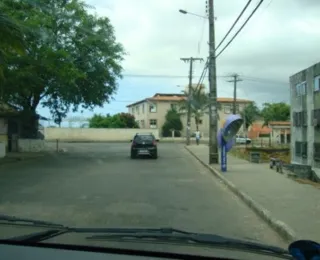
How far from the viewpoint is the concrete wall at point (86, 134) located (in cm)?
7162

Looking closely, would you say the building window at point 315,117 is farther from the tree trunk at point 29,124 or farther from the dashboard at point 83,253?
the dashboard at point 83,253

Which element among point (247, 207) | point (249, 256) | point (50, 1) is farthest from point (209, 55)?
point (249, 256)

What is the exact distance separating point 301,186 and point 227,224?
6468mm

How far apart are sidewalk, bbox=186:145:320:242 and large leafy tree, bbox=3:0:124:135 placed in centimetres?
1044

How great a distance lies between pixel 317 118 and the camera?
31562 millimetres

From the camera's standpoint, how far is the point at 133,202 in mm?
11922

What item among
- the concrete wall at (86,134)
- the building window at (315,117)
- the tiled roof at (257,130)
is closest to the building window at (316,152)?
the building window at (315,117)

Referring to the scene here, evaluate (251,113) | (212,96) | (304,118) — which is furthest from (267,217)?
(251,113)

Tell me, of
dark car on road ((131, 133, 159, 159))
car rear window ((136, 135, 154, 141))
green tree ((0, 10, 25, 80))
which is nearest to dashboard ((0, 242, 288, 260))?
green tree ((0, 10, 25, 80))

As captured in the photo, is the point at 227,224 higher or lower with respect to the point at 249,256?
lower

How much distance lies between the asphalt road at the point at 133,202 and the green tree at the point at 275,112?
275 ft

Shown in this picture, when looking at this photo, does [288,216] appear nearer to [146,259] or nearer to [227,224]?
[227,224]

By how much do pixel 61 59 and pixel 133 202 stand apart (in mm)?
14210

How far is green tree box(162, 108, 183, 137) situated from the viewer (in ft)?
275
